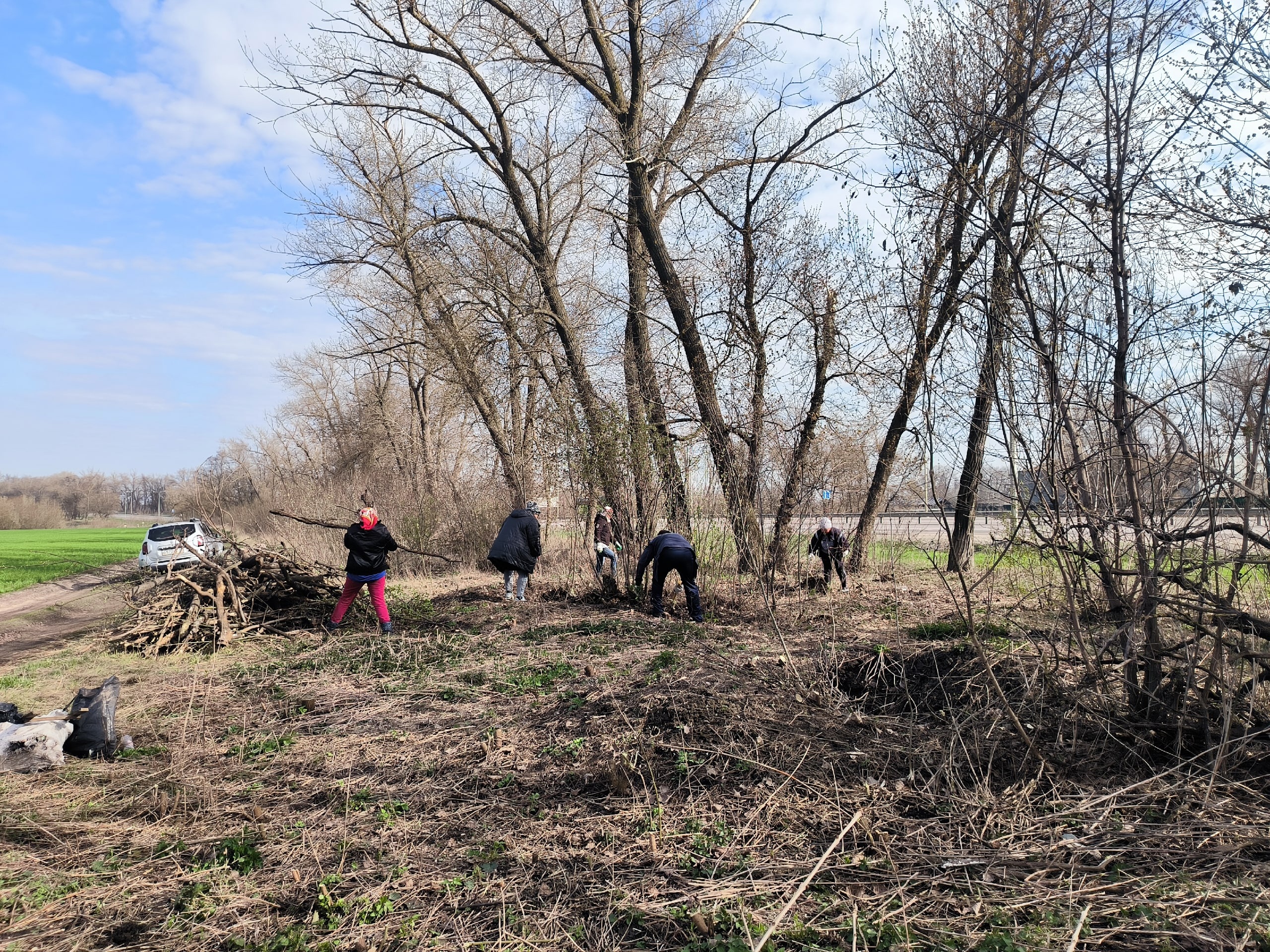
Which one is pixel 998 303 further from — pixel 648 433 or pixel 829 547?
pixel 648 433

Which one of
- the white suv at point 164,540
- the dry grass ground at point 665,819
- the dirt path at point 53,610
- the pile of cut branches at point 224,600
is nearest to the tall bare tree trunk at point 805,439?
the dry grass ground at point 665,819

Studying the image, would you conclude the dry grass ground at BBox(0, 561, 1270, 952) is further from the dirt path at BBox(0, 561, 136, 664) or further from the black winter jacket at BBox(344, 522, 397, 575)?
the dirt path at BBox(0, 561, 136, 664)

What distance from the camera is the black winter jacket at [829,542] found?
10.9 m

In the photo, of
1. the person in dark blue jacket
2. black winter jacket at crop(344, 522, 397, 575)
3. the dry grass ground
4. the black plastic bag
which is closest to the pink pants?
black winter jacket at crop(344, 522, 397, 575)

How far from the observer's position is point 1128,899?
10.6ft

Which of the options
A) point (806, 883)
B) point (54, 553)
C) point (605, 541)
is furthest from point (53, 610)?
point (54, 553)

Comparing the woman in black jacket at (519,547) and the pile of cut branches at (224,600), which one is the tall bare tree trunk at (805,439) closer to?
the woman in black jacket at (519,547)

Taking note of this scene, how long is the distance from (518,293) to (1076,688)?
1682 centimetres

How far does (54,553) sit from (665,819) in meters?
39.9

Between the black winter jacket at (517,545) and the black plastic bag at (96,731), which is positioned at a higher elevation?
the black winter jacket at (517,545)

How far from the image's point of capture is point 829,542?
38.2ft

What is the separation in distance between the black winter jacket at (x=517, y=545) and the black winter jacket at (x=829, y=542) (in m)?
4.16

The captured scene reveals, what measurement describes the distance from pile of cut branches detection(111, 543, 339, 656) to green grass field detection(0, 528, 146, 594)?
41.0 ft

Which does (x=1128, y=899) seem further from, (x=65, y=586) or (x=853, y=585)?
(x=65, y=586)
